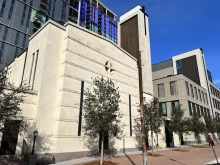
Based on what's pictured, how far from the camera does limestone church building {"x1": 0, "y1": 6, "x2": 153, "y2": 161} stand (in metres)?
16.4

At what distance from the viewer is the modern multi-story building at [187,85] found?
139 feet

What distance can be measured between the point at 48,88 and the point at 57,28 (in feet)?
25.0

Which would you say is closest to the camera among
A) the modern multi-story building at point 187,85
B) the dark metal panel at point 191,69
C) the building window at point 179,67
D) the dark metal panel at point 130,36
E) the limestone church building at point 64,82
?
the limestone church building at point 64,82

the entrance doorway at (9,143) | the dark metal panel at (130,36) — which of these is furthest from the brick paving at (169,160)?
the dark metal panel at (130,36)

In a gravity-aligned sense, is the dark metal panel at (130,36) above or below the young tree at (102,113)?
above

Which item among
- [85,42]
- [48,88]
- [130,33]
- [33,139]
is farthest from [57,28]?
[130,33]

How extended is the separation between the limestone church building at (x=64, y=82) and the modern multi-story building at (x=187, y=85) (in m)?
16.7

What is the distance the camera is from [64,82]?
18312 millimetres

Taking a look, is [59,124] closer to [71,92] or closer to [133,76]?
[71,92]

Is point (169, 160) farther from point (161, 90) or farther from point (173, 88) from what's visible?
point (161, 90)

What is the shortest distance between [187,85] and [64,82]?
121 feet

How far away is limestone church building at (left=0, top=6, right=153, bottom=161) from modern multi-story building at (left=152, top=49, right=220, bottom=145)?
54.8 feet

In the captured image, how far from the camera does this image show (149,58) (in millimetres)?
34531

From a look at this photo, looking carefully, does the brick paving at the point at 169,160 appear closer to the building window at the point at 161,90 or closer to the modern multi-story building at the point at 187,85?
the modern multi-story building at the point at 187,85
